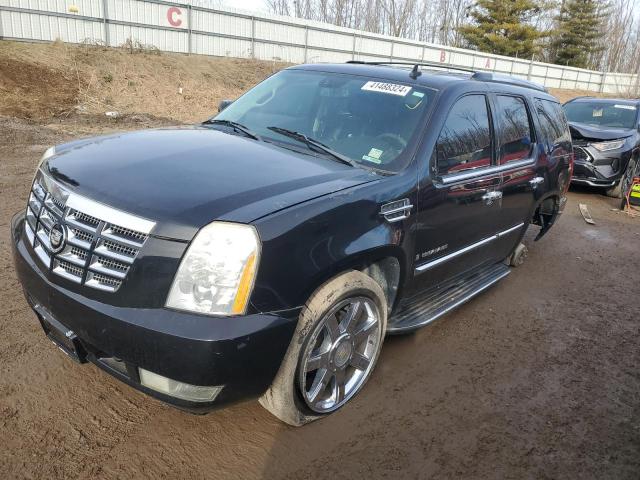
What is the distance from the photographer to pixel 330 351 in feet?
8.69

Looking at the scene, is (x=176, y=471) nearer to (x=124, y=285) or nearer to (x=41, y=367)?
(x=124, y=285)

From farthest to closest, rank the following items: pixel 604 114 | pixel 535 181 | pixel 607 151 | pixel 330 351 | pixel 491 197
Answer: pixel 604 114
pixel 607 151
pixel 535 181
pixel 491 197
pixel 330 351

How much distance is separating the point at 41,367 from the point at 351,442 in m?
1.88

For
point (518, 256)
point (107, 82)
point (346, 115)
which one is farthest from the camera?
point (107, 82)

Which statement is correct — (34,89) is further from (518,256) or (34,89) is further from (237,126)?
(518,256)

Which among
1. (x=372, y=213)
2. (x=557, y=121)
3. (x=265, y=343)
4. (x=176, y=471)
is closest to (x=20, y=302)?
(x=176, y=471)

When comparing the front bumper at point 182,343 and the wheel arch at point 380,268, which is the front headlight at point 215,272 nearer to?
the front bumper at point 182,343

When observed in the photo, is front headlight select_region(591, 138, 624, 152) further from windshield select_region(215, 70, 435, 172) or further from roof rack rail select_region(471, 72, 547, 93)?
windshield select_region(215, 70, 435, 172)

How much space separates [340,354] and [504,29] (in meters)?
50.5

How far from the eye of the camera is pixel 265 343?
7.14ft

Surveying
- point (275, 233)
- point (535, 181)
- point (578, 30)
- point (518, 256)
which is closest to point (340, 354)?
point (275, 233)

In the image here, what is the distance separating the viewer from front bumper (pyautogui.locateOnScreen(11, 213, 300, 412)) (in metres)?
2.05

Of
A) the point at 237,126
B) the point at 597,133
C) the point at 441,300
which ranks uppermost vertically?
the point at 237,126

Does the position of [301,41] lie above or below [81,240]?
above
